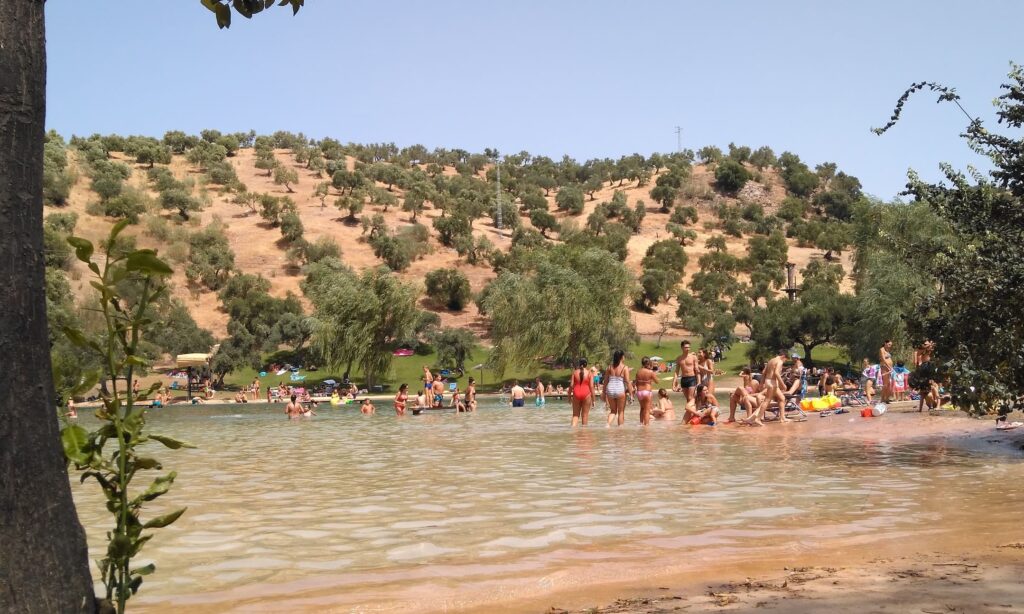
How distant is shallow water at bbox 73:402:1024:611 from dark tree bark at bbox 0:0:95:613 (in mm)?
2277

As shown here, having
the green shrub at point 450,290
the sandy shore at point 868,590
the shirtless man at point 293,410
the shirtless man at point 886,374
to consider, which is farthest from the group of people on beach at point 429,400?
the green shrub at point 450,290

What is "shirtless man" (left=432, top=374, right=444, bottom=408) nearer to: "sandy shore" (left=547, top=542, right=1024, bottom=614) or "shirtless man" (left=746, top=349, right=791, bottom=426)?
"shirtless man" (left=746, top=349, right=791, bottom=426)

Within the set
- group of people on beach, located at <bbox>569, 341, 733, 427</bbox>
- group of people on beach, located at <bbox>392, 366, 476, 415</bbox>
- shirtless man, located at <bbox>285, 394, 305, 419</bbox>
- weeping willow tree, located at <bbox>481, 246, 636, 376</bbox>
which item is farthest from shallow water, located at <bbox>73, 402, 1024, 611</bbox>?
weeping willow tree, located at <bbox>481, 246, 636, 376</bbox>

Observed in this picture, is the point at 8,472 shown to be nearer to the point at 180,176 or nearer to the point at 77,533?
the point at 77,533

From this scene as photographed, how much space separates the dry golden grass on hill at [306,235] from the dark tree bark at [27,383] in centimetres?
5690

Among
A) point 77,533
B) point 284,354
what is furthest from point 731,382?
point 77,533

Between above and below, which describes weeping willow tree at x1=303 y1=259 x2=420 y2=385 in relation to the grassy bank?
above

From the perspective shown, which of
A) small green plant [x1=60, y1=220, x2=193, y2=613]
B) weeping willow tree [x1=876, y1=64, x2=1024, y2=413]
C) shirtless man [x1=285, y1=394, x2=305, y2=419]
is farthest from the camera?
shirtless man [x1=285, y1=394, x2=305, y2=419]

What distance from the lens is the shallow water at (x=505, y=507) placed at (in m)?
5.62

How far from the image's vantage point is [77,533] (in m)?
2.84

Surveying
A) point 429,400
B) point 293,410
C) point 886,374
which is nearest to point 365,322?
point 429,400

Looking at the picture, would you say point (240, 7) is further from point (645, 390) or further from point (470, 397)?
point (470, 397)

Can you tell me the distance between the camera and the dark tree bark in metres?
A: 2.67

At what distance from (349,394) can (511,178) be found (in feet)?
237
